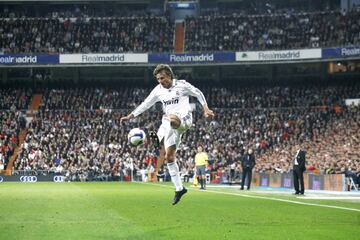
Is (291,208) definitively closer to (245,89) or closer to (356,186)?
(356,186)

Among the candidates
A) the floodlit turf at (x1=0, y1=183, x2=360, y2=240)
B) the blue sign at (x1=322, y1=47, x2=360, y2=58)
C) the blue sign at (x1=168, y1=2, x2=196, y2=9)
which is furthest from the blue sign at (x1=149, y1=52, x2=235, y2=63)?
the floodlit turf at (x1=0, y1=183, x2=360, y2=240)

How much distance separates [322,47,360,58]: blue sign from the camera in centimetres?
5709

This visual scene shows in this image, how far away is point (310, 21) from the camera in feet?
207

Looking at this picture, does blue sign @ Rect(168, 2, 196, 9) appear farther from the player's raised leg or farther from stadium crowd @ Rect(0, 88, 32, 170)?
the player's raised leg

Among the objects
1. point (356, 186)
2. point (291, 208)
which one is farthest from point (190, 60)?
point (291, 208)

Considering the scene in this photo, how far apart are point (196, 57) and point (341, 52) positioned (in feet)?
41.4

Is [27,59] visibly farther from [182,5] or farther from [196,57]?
[182,5]

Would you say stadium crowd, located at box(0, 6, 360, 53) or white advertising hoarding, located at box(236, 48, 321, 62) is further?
stadium crowd, located at box(0, 6, 360, 53)

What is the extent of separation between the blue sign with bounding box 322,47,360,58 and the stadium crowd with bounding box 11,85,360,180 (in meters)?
3.41

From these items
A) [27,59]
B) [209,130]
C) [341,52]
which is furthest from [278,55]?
[27,59]

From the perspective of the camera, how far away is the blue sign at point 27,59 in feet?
203

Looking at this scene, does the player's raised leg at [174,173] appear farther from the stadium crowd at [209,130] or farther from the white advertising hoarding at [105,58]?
the white advertising hoarding at [105,58]

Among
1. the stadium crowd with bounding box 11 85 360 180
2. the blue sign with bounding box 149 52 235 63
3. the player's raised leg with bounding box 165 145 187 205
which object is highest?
the blue sign with bounding box 149 52 235 63

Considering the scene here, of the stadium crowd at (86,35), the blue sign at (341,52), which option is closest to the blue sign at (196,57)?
the stadium crowd at (86,35)
